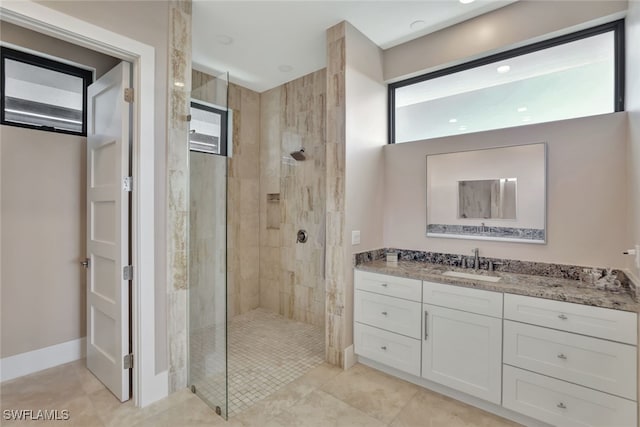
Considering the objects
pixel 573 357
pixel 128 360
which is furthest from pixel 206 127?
pixel 573 357

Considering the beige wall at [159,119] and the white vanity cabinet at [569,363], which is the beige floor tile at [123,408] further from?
the white vanity cabinet at [569,363]

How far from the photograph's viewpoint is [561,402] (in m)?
1.76

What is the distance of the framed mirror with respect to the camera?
7.54ft

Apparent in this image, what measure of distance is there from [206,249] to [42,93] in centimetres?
201

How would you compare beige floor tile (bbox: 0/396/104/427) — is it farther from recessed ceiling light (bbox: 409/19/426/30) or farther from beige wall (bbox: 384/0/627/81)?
recessed ceiling light (bbox: 409/19/426/30)

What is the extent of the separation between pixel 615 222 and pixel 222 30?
11.3ft

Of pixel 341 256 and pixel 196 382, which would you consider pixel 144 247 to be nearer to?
pixel 196 382

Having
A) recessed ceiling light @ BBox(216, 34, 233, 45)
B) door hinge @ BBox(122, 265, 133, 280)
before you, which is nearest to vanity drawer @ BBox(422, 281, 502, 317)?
door hinge @ BBox(122, 265, 133, 280)

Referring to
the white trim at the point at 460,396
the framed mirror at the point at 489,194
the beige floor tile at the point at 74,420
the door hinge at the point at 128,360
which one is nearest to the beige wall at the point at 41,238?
the beige floor tile at the point at 74,420

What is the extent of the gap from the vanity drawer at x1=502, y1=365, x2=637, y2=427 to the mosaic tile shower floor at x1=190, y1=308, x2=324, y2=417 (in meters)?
1.52

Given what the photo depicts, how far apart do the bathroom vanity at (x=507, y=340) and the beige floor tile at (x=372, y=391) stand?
0.35ft

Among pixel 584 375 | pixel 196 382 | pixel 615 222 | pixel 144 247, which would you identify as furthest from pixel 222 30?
pixel 584 375

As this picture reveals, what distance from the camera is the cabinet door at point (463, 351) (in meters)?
1.99

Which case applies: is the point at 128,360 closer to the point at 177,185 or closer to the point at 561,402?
the point at 177,185
